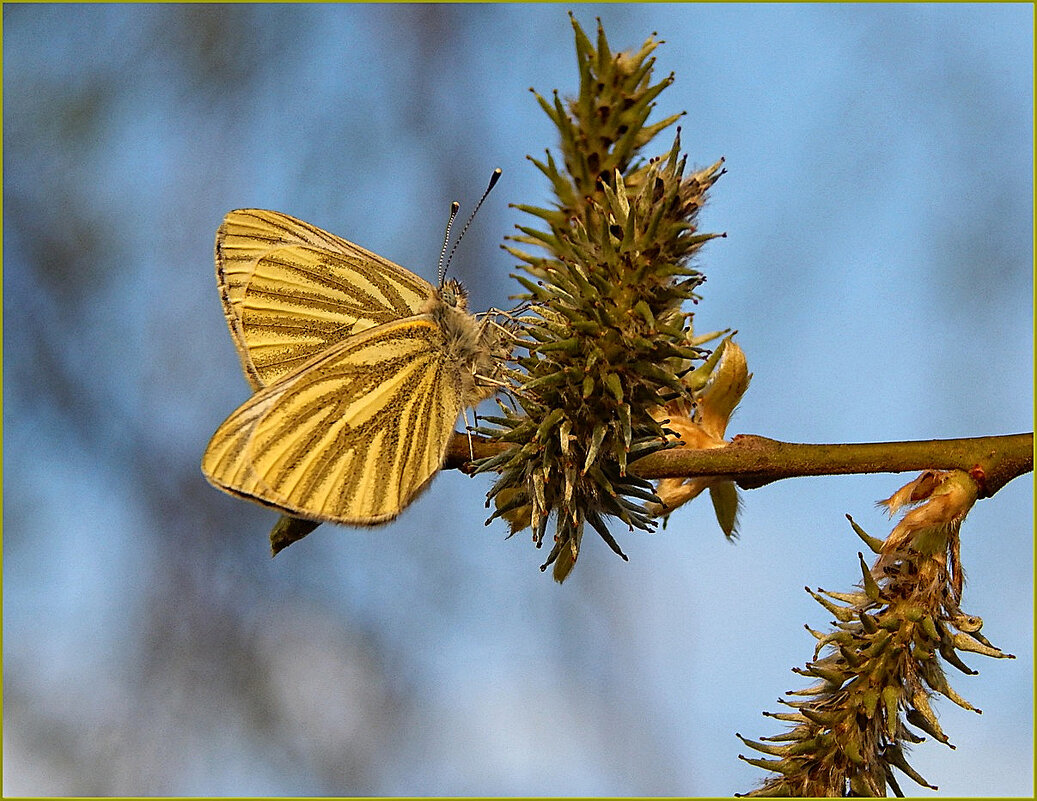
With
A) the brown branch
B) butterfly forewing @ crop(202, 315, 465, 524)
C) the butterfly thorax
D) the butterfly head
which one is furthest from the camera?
the butterfly head

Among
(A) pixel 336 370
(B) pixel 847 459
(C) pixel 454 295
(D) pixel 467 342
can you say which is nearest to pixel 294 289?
(A) pixel 336 370

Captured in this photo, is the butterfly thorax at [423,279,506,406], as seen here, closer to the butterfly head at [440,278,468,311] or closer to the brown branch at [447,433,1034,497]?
the butterfly head at [440,278,468,311]

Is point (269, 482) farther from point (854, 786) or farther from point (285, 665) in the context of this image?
point (285, 665)

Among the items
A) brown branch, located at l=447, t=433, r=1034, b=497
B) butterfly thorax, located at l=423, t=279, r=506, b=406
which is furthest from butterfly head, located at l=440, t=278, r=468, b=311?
brown branch, located at l=447, t=433, r=1034, b=497

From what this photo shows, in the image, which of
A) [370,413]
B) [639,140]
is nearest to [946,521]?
[639,140]

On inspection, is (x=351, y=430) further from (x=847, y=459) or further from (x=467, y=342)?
(x=847, y=459)

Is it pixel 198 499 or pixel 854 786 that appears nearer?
pixel 854 786

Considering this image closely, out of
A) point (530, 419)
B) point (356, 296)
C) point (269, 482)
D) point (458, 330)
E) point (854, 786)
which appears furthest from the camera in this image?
point (356, 296)
